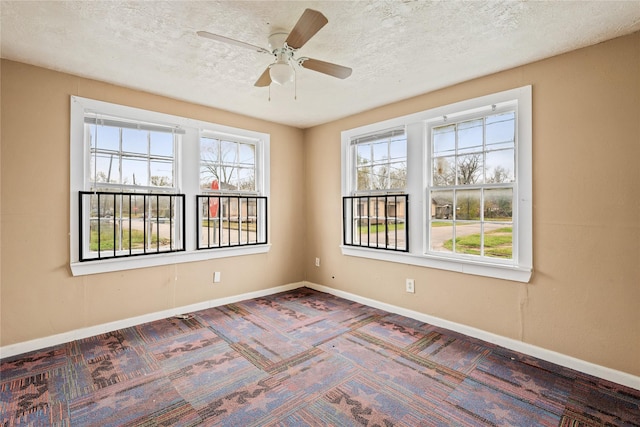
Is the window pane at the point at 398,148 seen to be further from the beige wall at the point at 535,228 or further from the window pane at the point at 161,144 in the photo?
the window pane at the point at 161,144

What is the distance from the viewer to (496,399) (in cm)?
200

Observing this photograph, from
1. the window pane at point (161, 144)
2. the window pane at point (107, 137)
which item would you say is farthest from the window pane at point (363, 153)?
the window pane at point (107, 137)

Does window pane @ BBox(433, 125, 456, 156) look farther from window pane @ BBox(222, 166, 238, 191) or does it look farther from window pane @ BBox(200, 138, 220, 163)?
window pane @ BBox(200, 138, 220, 163)

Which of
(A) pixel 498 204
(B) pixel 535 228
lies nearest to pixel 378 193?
(A) pixel 498 204

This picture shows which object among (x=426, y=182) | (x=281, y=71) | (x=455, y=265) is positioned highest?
(x=281, y=71)

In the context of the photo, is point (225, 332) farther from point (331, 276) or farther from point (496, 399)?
point (496, 399)

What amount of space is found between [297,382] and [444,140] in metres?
2.65

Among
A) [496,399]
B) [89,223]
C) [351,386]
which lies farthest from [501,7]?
[89,223]

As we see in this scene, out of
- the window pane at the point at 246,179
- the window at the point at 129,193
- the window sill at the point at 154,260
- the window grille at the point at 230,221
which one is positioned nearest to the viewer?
the window sill at the point at 154,260

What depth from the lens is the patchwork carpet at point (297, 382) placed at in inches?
72.5

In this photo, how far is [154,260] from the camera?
10.8 ft

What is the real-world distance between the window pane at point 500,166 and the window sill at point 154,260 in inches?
112

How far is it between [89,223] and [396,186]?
10.5 ft

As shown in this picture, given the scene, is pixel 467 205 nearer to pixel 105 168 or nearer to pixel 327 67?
pixel 327 67
